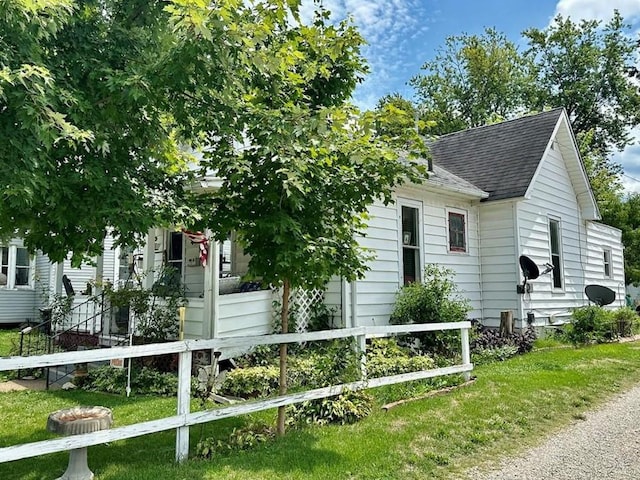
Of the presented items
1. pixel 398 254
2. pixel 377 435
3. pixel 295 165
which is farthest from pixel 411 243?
pixel 295 165

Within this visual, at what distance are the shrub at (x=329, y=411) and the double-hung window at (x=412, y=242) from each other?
5674mm

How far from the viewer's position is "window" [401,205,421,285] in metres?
11.4

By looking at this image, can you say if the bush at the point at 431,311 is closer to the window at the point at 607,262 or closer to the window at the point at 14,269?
the window at the point at 607,262

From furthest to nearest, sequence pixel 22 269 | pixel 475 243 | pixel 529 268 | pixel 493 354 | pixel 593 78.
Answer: pixel 593 78, pixel 22 269, pixel 475 243, pixel 529 268, pixel 493 354

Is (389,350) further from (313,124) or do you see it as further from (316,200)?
(313,124)

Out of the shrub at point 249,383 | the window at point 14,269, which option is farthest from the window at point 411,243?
the window at point 14,269

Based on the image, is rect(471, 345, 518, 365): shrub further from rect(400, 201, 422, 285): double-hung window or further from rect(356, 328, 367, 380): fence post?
rect(356, 328, 367, 380): fence post

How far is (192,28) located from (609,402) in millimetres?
7204

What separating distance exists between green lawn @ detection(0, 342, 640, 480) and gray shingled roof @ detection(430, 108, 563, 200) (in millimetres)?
5957

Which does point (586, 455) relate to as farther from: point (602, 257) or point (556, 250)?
point (602, 257)

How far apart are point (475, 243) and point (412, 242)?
103 inches

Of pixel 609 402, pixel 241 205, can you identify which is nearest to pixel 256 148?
pixel 241 205

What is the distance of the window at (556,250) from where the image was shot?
47.9 feet

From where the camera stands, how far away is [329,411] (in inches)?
231
